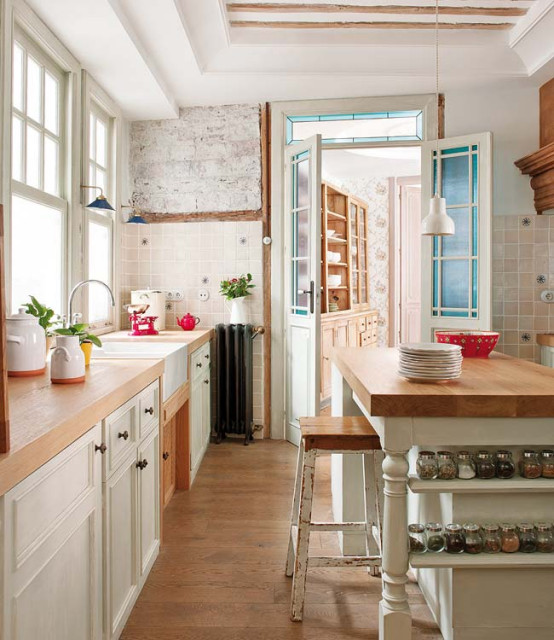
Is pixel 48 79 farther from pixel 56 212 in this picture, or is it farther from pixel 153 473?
pixel 153 473

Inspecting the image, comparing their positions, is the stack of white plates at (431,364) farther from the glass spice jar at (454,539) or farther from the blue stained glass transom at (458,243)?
the blue stained glass transom at (458,243)

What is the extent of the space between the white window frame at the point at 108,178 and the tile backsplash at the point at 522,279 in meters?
3.02

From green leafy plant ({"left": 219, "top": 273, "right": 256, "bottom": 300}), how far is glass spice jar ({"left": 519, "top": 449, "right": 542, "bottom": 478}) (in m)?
3.05

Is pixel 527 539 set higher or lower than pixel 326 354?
lower

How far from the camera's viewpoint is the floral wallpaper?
7734 millimetres

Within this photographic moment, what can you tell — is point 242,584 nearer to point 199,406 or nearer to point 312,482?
point 312,482

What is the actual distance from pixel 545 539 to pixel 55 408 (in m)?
1.58

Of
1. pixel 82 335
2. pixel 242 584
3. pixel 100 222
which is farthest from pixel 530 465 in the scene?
pixel 100 222

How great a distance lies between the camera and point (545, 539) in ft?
5.81

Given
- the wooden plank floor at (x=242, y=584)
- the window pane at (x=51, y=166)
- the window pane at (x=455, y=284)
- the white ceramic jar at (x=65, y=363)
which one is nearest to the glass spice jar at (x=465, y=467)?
the wooden plank floor at (x=242, y=584)

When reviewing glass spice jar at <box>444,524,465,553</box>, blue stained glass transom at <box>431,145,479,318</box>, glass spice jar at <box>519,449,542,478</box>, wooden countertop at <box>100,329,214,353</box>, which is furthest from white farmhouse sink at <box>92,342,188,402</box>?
blue stained glass transom at <box>431,145,479,318</box>

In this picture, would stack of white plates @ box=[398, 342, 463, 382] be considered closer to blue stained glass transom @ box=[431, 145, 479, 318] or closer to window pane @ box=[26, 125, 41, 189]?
window pane @ box=[26, 125, 41, 189]

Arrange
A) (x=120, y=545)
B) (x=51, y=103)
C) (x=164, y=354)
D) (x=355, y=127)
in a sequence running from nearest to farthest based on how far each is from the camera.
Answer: (x=120, y=545) < (x=164, y=354) < (x=51, y=103) < (x=355, y=127)

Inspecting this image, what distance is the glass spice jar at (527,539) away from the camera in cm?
178
